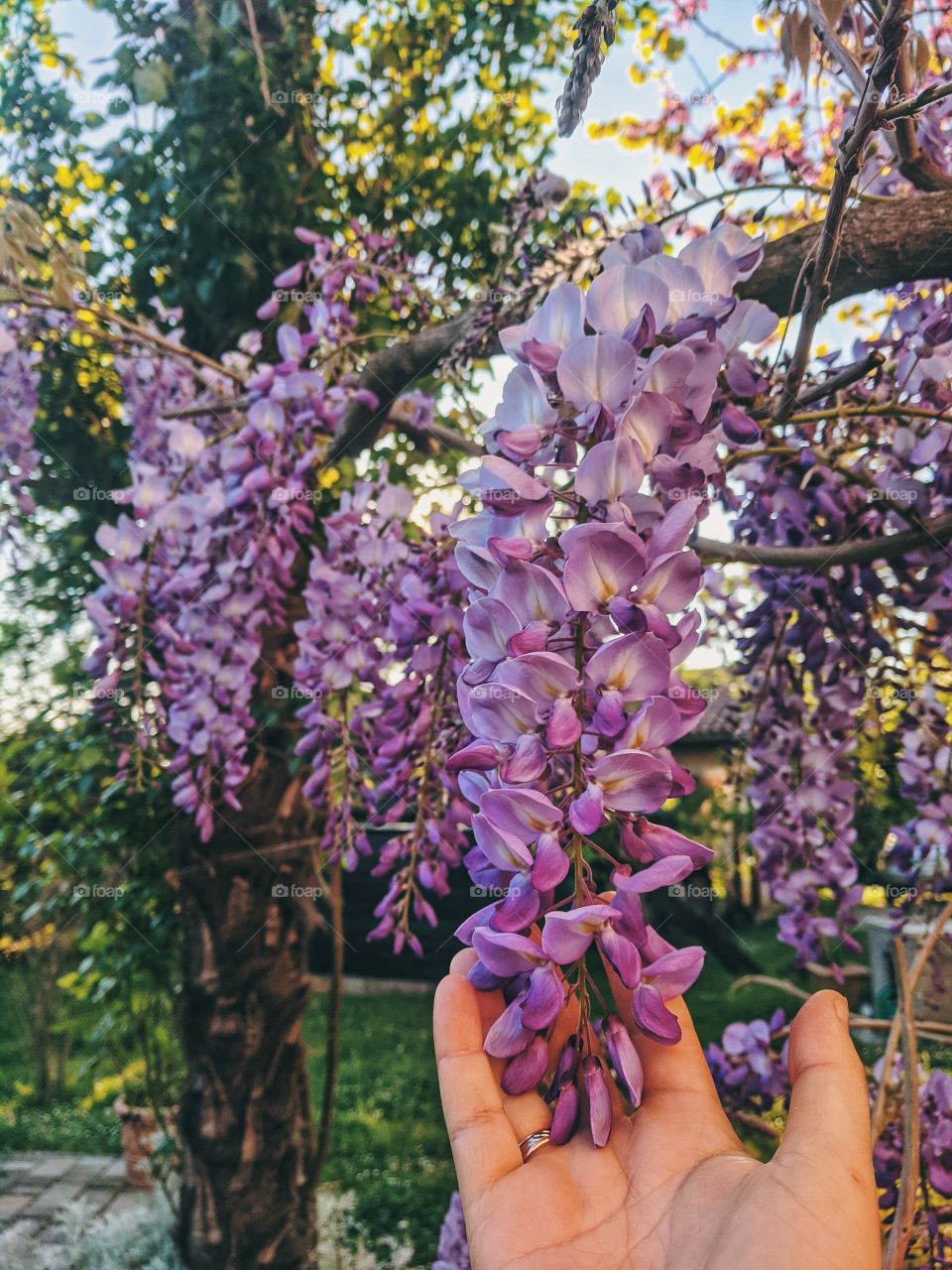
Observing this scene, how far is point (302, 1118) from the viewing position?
148 centimetres

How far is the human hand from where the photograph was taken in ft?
1.50

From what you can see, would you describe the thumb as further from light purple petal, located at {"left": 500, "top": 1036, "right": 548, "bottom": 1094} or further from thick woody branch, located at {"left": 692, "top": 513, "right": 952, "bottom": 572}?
thick woody branch, located at {"left": 692, "top": 513, "right": 952, "bottom": 572}

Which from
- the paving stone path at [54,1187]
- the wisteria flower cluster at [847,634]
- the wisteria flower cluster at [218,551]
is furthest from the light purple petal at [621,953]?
the paving stone path at [54,1187]

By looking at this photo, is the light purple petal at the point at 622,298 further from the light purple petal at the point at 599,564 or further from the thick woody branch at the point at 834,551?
the thick woody branch at the point at 834,551

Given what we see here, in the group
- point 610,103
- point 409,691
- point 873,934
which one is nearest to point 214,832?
point 409,691

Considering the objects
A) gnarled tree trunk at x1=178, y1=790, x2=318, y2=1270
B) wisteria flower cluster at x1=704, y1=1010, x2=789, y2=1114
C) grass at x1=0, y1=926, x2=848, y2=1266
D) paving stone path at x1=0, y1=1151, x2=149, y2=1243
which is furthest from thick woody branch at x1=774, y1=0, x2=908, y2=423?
paving stone path at x1=0, y1=1151, x2=149, y2=1243

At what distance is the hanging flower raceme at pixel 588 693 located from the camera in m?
0.43

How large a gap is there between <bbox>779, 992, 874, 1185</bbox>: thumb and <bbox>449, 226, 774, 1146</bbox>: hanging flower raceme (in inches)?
4.1

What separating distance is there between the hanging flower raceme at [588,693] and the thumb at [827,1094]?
0.34ft

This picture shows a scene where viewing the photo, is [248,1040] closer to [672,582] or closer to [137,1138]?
[137,1138]

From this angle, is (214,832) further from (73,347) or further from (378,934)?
(73,347)

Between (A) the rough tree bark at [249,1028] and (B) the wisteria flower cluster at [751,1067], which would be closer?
(B) the wisteria flower cluster at [751,1067]

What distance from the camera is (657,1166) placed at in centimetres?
51

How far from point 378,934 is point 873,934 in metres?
1.96
